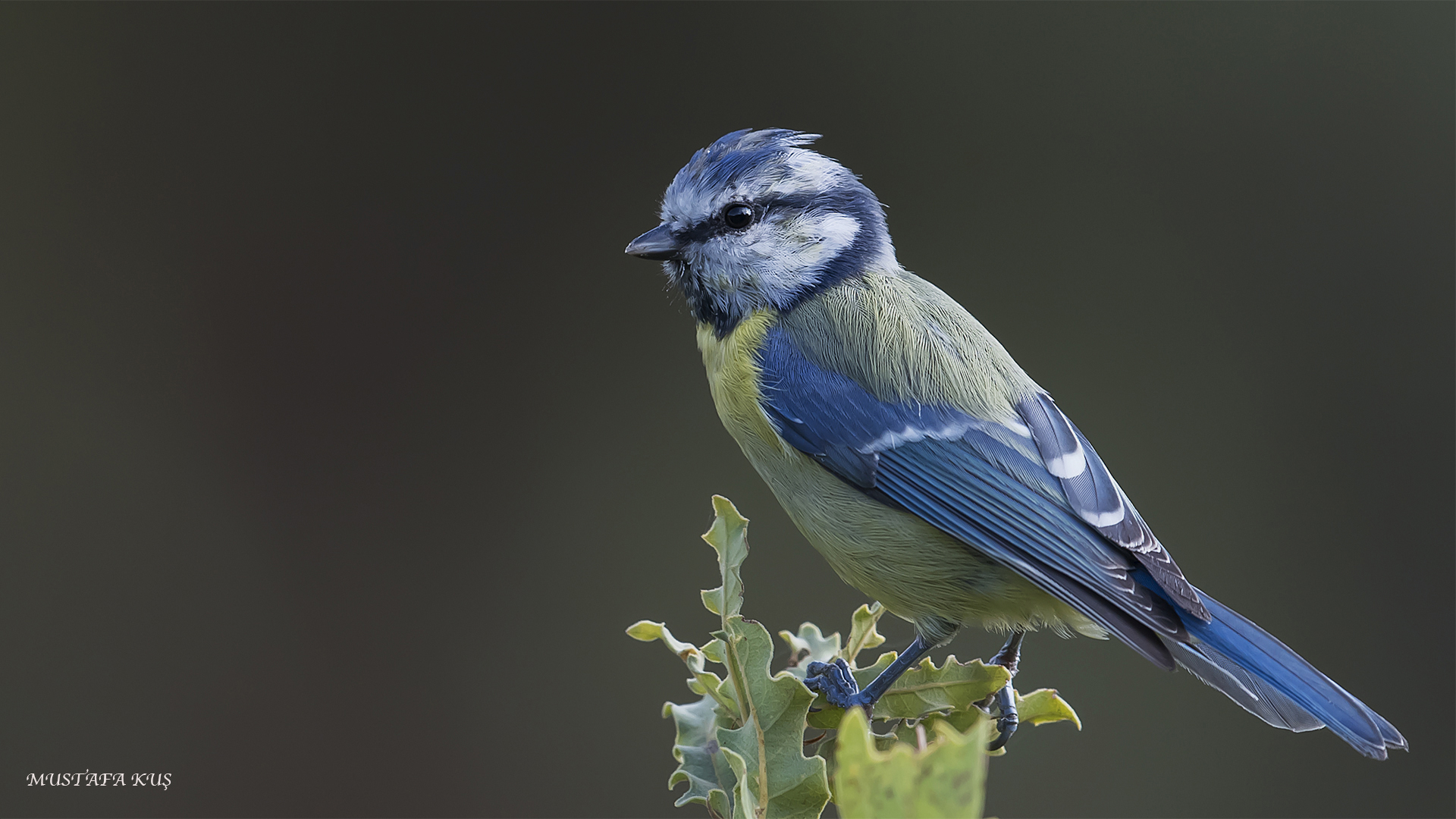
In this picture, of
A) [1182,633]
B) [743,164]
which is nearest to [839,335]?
[743,164]

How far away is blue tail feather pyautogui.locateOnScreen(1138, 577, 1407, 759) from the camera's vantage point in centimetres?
108

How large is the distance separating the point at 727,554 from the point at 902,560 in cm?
50

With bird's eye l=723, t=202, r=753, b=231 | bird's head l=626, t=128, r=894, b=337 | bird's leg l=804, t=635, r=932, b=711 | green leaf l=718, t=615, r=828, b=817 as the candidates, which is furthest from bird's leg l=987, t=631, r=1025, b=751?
Result: bird's eye l=723, t=202, r=753, b=231

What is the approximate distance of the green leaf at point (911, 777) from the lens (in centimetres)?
42

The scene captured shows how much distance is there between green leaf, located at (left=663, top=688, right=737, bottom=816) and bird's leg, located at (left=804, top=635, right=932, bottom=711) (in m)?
0.13

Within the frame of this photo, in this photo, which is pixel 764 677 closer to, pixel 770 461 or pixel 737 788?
pixel 737 788

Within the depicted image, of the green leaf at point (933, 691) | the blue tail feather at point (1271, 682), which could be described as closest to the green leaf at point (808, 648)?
the green leaf at point (933, 691)

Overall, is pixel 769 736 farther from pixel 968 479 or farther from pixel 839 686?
pixel 968 479

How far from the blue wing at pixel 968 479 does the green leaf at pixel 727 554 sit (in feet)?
1.61

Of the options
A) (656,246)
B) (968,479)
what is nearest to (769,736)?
(968,479)

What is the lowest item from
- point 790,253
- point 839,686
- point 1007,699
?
point 1007,699

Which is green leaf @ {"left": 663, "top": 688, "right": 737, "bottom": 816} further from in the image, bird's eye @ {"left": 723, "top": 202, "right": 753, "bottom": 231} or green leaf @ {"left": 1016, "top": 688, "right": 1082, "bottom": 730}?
bird's eye @ {"left": 723, "top": 202, "right": 753, "bottom": 231}

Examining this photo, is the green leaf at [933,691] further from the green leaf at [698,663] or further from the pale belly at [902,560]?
the pale belly at [902,560]

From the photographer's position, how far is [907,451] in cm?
133
